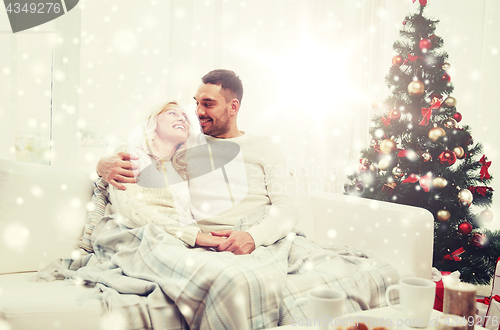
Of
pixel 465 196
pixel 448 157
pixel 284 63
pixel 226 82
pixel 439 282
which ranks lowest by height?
pixel 439 282

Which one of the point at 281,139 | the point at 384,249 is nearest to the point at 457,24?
the point at 281,139

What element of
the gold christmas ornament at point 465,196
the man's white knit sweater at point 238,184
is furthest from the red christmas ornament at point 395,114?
the man's white knit sweater at point 238,184

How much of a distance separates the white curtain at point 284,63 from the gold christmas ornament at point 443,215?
107 centimetres

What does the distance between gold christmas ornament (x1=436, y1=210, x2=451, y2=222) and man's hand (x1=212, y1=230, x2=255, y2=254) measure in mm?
1214

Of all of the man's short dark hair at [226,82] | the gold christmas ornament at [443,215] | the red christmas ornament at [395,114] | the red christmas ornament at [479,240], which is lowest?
the red christmas ornament at [479,240]

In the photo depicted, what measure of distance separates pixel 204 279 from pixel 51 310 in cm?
40

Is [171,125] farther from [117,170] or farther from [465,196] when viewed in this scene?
[465,196]

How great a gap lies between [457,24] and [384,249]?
2697 millimetres

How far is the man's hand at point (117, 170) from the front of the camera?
4.49 feet

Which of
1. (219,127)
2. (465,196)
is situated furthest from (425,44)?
(219,127)

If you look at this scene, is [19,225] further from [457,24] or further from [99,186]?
[457,24]

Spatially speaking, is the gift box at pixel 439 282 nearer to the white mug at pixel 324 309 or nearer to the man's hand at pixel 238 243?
the man's hand at pixel 238 243

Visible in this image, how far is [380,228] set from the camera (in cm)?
150

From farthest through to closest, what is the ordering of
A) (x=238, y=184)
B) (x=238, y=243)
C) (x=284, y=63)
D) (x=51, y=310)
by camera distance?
(x=284, y=63)
(x=238, y=184)
(x=238, y=243)
(x=51, y=310)
